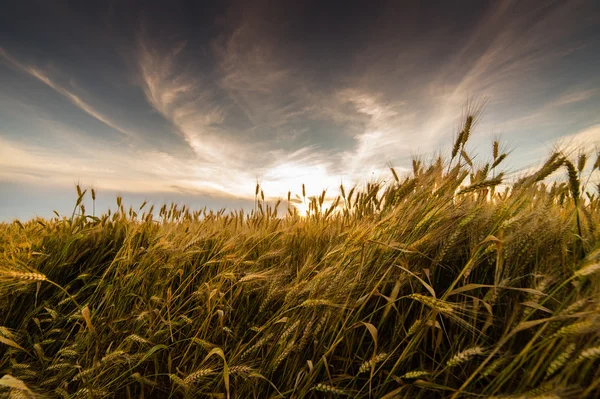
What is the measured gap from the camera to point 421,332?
109 centimetres

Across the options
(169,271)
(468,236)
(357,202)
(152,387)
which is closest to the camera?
(468,236)

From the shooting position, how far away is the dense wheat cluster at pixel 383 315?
→ 96 centimetres

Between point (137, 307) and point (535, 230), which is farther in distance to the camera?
point (137, 307)

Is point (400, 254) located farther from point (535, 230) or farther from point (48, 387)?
point (48, 387)

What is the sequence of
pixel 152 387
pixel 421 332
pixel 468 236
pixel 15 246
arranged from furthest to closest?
1. pixel 15 246
2. pixel 152 387
3. pixel 468 236
4. pixel 421 332

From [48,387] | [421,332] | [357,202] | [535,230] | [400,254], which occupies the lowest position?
[48,387]

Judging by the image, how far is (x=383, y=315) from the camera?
4.01 feet

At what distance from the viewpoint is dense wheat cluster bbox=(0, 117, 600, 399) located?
3.16 ft

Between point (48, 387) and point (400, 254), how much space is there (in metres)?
2.06

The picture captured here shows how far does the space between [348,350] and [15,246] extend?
3.10 meters

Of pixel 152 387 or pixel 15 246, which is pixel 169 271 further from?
pixel 15 246

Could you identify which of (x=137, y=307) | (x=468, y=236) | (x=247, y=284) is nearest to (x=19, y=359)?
(x=137, y=307)

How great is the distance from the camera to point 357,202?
3.00 m

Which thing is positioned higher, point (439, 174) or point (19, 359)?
point (439, 174)
